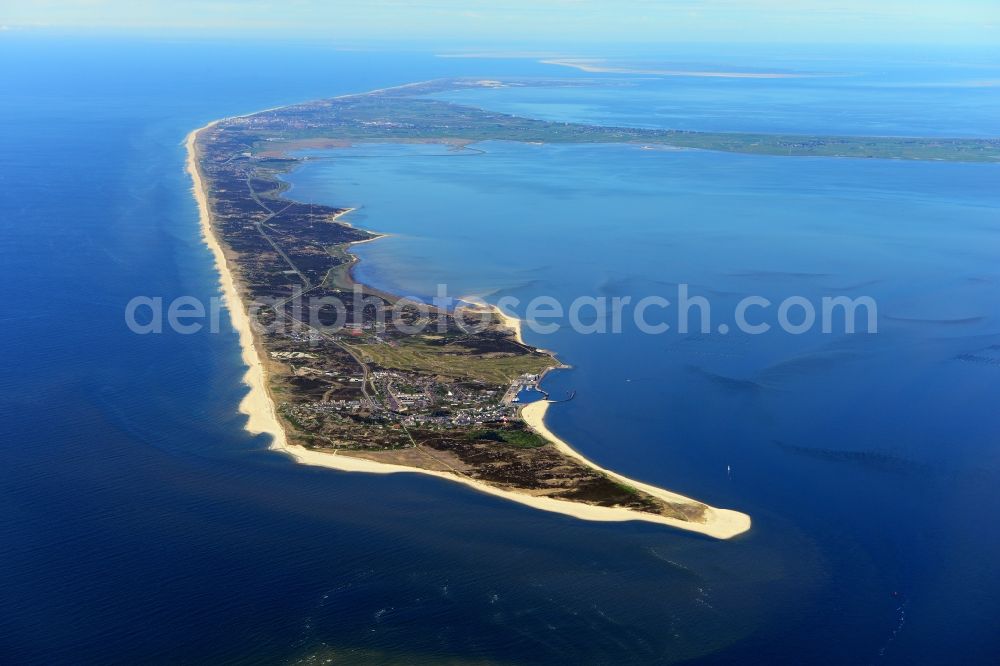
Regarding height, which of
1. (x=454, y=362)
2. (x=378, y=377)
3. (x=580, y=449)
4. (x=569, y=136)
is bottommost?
(x=580, y=449)

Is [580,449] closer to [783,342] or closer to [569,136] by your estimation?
[783,342]

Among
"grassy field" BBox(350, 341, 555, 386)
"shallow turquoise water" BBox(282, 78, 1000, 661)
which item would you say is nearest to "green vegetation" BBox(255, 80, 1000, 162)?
"shallow turquoise water" BBox(282, 78, 1000, 661)

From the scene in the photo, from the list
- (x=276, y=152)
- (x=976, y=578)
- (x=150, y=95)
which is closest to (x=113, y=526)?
(x=976, y=578)

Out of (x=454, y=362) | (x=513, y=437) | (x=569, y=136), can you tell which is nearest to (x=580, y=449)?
(x=513, y=437)

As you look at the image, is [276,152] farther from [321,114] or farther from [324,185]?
[321,114]

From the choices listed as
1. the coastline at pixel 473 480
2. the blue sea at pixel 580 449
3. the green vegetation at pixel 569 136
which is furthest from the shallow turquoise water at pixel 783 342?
the green vegetation at pixel 569 136

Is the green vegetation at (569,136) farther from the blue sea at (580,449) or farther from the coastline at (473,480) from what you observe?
the coastline at (473,480)
